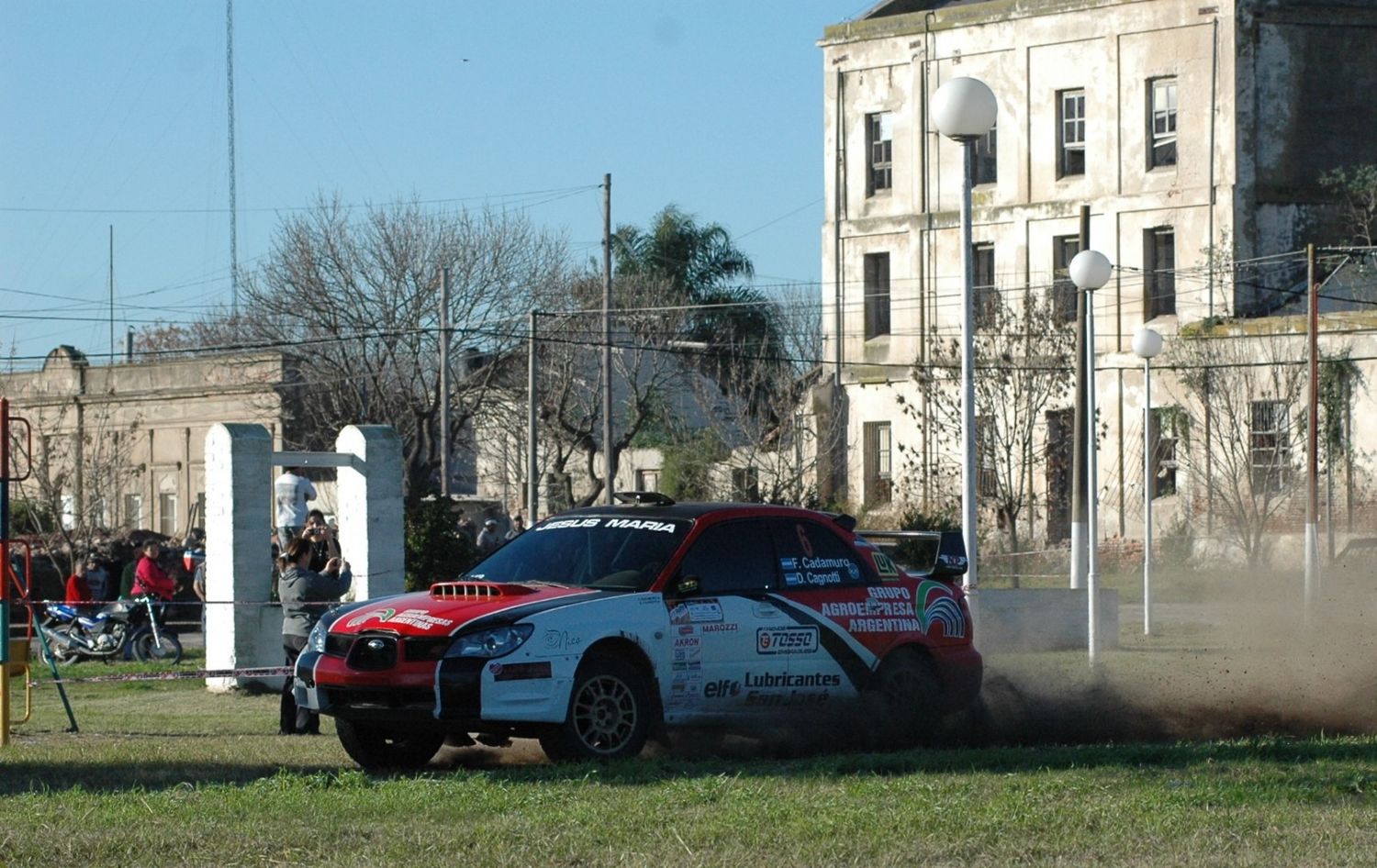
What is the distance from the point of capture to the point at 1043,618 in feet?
80.8

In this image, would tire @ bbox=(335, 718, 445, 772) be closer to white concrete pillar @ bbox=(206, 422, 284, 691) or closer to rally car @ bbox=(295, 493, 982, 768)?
rally car @ bbox=(295, 493, 982, 768)

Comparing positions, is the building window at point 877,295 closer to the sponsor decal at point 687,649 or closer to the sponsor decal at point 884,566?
the sponsor decal at point 884,566

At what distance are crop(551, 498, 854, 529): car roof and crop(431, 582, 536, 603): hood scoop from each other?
1.08 meters

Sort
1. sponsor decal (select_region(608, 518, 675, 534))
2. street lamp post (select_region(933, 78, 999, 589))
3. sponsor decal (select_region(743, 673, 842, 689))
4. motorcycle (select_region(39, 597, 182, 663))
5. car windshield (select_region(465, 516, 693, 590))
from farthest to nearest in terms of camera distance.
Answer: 1. motorcycle (select_region(39, 597, 182, 663))
2. street lamp post (select_region(933, 78, 999, 589))
3. sponsor decal (select_region(608, 518, 675, 534))
4. sponsor decal (select_region(743, 673, 842, 689))
5. car windshield (select_region(465, 516, 693, 590))

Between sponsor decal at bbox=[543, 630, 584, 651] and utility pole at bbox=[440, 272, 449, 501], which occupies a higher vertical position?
utility pole at bbox=[440, 272, 449, 501]

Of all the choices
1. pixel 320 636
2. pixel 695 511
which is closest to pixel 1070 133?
pixel 695 511

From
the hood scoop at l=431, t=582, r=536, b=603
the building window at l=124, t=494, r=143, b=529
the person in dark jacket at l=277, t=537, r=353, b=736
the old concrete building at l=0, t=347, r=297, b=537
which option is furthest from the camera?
the building window at l=124, t=494, r=143, b=529

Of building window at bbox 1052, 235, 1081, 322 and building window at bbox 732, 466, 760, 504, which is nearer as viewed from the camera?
building window at bbox 1052, 235, 1081, 322

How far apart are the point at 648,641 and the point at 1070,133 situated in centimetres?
4011

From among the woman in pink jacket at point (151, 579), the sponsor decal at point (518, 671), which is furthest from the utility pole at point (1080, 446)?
the sponsor decal at point (518, 671)

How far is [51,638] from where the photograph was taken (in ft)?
83.0

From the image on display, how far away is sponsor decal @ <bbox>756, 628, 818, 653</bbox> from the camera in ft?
40.5

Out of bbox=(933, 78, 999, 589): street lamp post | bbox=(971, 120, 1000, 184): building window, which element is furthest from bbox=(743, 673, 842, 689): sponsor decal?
bbox=(971, 120, 1000, 184): building window

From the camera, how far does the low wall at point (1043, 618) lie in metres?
24.3
